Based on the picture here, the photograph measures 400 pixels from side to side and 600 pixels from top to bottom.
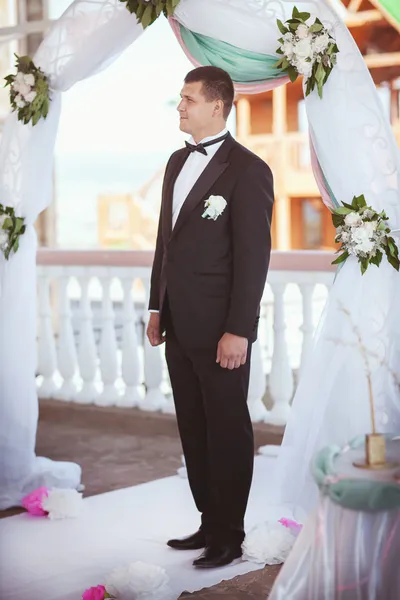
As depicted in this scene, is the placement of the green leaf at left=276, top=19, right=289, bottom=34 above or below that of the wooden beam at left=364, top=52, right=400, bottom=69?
below

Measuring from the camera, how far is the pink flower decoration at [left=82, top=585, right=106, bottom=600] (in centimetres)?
252

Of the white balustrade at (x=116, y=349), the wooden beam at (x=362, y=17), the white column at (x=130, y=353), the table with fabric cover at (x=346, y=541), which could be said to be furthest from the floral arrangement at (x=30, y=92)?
the wooden beam at (x=362, y=17)

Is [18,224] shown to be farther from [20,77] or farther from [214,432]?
[214,432]

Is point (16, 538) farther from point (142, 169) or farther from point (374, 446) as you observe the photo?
point (142, 169)

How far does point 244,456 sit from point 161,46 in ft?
61.3

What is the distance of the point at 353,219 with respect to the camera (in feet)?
8.92

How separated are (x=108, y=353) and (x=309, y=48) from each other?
2.62 m

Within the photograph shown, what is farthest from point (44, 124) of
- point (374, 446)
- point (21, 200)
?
point (374, 446)

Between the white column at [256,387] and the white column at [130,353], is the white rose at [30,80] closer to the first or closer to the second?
the white column at [130,353]

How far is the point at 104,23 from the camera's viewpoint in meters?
3.33

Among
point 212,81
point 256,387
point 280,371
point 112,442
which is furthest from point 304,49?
point 112,442

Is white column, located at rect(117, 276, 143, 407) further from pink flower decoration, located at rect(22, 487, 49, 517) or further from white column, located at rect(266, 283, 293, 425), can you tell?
pink flower decoration, located at rect(22, 487, 49, 517)

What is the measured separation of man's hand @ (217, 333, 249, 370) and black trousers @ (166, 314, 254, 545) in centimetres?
10

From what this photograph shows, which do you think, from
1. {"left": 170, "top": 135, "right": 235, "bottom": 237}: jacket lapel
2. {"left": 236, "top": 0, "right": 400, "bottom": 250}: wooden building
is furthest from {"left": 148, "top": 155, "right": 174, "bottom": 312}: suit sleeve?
{"left": 236, "top": 0, "right": 400, "bottom": 250}: wooden building
